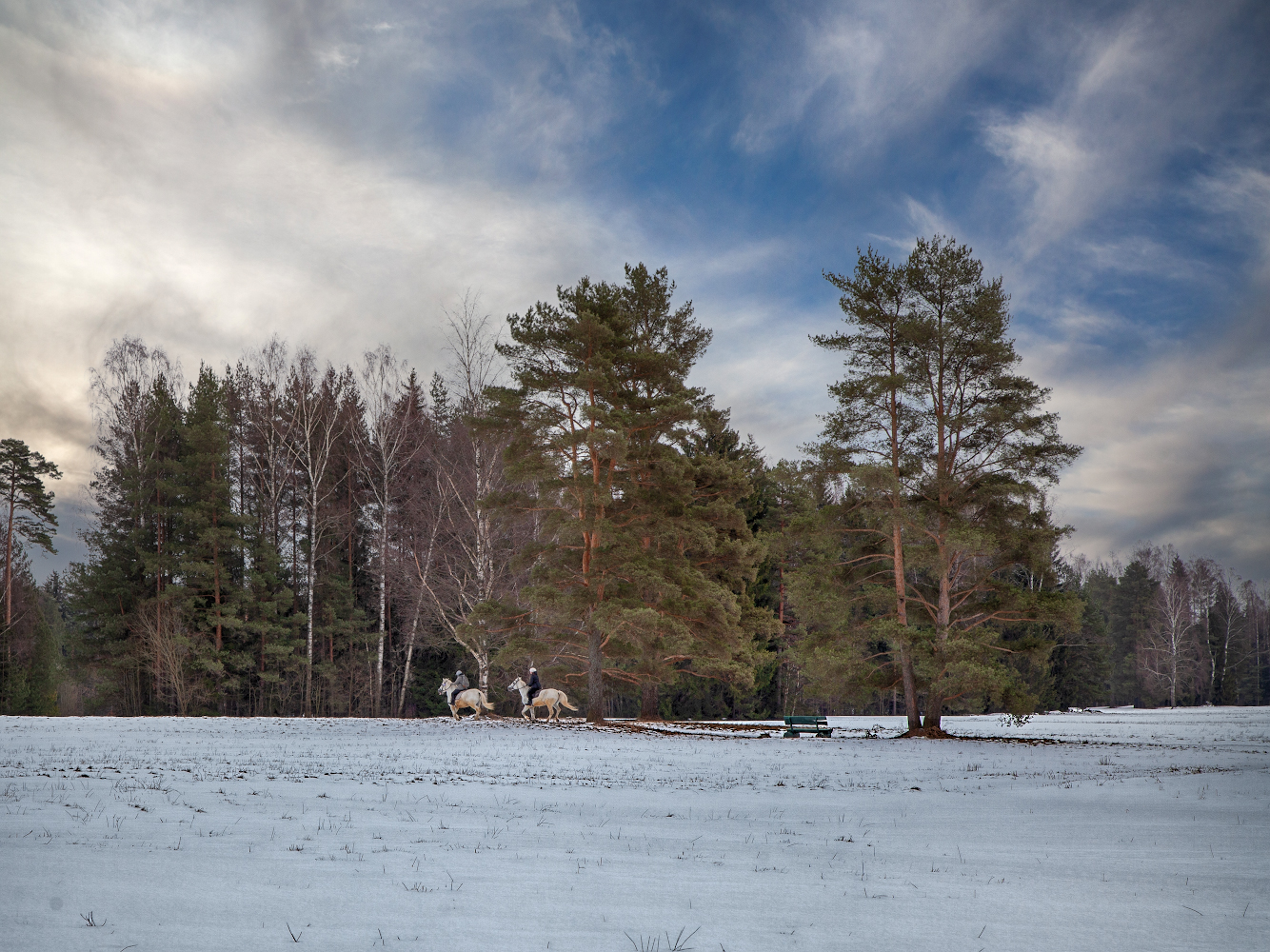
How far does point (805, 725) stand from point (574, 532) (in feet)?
26.5

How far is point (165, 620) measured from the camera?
3206 cm

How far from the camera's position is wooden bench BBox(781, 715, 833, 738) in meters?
22.0

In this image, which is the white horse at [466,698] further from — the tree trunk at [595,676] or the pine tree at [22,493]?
the pine tree at [22,493]

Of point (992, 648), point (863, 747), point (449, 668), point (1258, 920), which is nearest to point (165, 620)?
point (449, 668)

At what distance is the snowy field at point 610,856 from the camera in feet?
13.2

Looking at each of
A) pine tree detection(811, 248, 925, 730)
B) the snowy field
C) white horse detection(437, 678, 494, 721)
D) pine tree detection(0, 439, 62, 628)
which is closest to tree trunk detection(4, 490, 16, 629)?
pine tree detection(0, 439, 62, 628)

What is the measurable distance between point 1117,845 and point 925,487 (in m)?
16.6

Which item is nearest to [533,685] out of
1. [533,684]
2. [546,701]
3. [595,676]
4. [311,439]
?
[533,684]

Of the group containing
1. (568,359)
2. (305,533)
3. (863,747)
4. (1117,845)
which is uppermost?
(568,359)

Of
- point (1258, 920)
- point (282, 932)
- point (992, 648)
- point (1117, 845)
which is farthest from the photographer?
point (992, 648)

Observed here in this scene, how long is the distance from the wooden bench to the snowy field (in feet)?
31.0

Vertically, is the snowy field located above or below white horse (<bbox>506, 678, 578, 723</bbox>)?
above

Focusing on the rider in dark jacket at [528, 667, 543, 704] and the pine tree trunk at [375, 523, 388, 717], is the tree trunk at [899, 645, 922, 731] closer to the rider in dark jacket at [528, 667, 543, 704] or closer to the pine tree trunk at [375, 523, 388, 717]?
the rider in dark jacket at [528, 667, 543, 704]

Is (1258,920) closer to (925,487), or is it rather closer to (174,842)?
(174,842)
